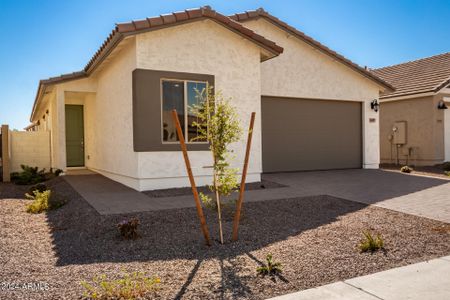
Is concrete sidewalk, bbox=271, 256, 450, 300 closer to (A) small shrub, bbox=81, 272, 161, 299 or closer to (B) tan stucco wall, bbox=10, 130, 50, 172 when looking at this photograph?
(A) small shrub, bbox=81, 272, 161, 299

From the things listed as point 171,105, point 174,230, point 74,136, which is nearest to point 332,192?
point 171,105

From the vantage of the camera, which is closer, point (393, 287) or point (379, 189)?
point (393, 287)

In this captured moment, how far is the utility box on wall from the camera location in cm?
1794

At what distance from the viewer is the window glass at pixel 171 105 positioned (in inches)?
376

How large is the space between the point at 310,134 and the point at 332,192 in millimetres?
4700

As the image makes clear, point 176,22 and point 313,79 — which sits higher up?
point 176,22

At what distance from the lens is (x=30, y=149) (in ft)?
46.6

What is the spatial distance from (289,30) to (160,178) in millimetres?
7789

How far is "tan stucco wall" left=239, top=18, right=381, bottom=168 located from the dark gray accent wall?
4.77m

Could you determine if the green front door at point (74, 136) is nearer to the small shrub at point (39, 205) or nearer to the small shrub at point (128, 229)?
the small shrub at point (39, 205)

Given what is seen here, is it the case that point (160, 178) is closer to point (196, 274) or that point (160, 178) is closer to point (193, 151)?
point (193, 151)

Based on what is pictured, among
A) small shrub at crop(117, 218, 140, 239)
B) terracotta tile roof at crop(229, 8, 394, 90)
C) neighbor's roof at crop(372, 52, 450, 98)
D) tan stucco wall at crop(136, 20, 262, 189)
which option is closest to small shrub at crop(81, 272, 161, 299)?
small shrub at crop(117, 218, 140, 239)

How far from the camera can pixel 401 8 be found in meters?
12.7

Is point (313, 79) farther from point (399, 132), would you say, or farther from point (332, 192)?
point (399, 132)
